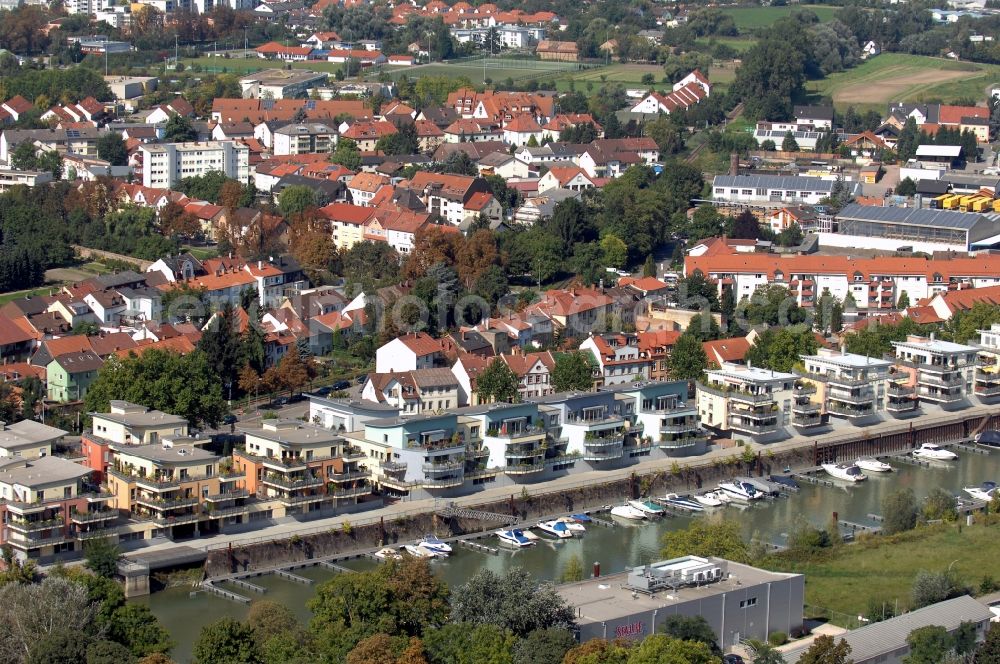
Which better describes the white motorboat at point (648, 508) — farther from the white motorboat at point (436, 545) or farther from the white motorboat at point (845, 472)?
the white motorboat at point (845, 472)

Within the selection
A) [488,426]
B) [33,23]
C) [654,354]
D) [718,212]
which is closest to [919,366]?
[654,354]

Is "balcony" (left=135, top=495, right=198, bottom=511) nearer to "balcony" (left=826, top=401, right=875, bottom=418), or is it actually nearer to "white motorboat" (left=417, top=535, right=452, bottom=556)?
"white motorboat" (left=417, top=535, right=452, bottom=556)

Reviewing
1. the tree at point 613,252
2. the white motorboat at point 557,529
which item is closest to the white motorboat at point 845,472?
the white motorboat at point 557,529

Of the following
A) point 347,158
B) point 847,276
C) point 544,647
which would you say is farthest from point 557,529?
point 347,158

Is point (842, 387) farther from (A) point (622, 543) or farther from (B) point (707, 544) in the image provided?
(B) point (707, 544)

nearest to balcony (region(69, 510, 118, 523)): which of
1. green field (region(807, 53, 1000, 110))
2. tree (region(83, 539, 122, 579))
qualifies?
tree (region(83, 539, 122, 579))

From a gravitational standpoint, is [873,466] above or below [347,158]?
Result: below
